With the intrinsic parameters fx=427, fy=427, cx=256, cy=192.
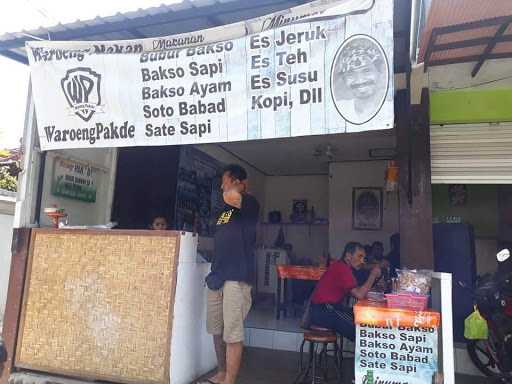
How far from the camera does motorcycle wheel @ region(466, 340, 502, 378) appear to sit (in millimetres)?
3980

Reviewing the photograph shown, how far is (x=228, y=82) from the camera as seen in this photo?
11.4 ft

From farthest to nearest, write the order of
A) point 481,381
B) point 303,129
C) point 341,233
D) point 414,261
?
1. point 341,233
2. point 481,381
3. point 414,261
4. point 303,129

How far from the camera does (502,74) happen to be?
12.1ft

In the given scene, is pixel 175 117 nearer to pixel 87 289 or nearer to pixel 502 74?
pixel 87 289

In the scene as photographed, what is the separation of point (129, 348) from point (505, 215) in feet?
17.7

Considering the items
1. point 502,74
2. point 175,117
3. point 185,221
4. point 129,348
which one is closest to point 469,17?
point 502,74

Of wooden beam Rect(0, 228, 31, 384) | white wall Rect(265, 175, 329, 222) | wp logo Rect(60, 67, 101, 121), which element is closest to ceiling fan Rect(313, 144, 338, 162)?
white wall Rect(265, 175, 329, 222)

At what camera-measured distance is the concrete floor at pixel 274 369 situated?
13.4 ft

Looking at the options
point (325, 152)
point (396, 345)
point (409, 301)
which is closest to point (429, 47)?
point (409, 301)

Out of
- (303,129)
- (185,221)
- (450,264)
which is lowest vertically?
(450,264)

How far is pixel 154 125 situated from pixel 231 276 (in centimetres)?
145

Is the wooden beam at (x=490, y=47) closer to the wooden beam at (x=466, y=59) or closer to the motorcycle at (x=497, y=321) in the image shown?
the wooden beam at (x=466, y=59)

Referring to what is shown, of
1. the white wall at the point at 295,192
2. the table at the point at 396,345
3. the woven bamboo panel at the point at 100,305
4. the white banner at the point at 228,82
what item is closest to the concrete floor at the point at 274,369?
the woven bamboo panel at the point at 100,305

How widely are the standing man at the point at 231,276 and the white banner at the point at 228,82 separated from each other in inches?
23.2
